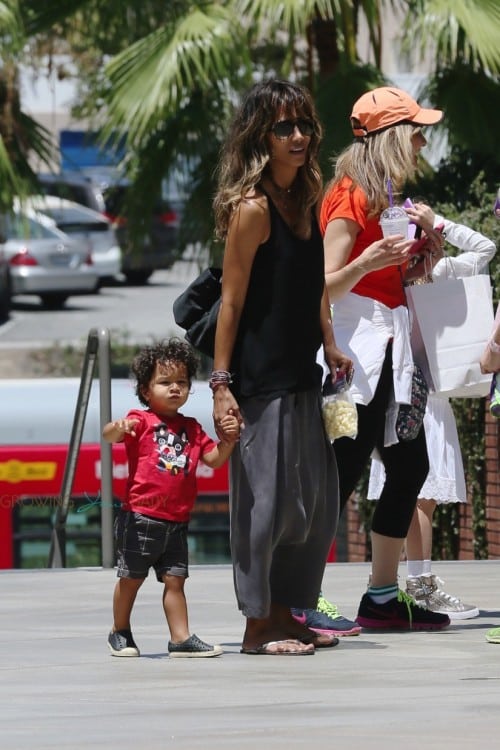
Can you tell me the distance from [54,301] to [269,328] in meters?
26.7

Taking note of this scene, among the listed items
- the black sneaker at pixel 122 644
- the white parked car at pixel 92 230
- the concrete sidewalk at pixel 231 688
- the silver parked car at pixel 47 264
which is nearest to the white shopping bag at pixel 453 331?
the concrete sidewalk at pixel 231 688

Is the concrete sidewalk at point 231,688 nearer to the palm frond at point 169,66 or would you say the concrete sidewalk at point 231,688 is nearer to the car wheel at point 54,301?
the palm frond at point 169,66

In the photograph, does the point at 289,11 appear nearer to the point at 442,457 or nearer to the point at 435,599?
the point at 442,457

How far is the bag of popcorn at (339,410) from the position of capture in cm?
551

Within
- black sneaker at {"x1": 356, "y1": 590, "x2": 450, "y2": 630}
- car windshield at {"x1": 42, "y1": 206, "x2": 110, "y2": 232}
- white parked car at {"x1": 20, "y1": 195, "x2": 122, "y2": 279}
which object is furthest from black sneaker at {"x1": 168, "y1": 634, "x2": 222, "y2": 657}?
car windshield at {"x1": 42, "y1": 206, "x2": 110, "y2": 232}

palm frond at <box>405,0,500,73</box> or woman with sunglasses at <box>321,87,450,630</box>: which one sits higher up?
palm frond at <box>405,0,500,73</box>

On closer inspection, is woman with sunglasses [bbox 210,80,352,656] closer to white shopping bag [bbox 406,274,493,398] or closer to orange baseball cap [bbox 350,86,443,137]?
orange baseball cap [bbox 350,86,443,137]

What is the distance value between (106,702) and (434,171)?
786 centimetres

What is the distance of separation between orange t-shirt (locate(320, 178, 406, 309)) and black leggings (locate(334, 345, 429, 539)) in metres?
0.19

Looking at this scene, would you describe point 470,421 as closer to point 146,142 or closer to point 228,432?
point 228,432

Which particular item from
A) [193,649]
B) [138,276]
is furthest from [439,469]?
[138,276]

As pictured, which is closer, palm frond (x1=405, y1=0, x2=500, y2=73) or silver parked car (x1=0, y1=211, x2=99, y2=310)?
palm frond (x1=405, y1=0, x2=500, y2=73)

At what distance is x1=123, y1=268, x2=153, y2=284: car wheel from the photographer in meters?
33.9

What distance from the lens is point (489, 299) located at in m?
6.04
